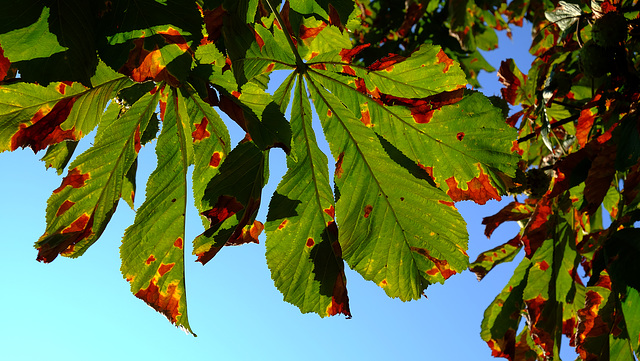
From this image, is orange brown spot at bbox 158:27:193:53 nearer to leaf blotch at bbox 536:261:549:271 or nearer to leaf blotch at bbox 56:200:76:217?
leaf blotch at bbox 56:200:76:217

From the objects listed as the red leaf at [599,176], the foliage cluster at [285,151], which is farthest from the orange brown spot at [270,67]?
the red leaf at [599,176]

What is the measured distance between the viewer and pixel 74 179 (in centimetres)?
76

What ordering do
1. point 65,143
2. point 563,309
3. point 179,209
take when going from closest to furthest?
point 179,209, point 65,143, point 563,309

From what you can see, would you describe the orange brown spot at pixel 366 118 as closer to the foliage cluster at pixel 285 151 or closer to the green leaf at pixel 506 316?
the foliage cluster at pixel 285 151

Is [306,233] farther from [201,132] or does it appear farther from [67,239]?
[67,239]

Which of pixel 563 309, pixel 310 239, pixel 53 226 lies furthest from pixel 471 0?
pixel 53 226

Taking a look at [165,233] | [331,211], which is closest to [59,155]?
[165,233]

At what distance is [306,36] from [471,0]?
5.98ft

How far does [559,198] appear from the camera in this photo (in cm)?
131

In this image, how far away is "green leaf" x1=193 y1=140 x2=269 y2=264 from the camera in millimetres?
707

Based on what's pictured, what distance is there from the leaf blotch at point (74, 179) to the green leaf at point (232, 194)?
204 mm

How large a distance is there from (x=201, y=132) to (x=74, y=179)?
0.21m

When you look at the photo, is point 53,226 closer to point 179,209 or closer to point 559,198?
point 179,209

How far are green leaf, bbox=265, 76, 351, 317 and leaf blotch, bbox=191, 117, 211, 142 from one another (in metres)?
0.14
